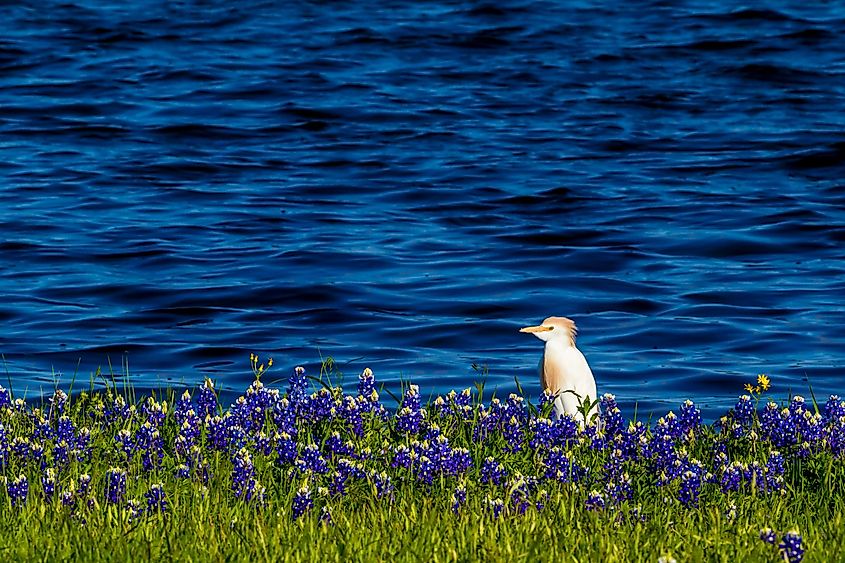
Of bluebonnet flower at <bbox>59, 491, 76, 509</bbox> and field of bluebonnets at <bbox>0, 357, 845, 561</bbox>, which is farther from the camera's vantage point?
bluebonnet flower at <bbox>59, 491, 76, 509</bbox>

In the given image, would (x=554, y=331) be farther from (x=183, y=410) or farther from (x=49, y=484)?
(x=49, y=484)

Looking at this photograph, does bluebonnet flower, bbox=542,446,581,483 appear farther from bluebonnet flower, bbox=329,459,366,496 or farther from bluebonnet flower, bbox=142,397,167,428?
bluebonnet flower, bbox=142,397,167,428

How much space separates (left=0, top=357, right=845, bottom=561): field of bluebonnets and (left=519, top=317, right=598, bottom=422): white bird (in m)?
0.21

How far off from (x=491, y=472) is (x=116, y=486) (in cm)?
167

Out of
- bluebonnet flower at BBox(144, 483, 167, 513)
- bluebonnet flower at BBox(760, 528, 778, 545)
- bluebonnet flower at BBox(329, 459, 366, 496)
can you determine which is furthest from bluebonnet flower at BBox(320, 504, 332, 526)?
bluebonnet flower at BBox(760, 528, 778, 545)

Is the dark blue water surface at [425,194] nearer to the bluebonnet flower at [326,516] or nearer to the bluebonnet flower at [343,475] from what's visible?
the bluebonnet flower at [343,475]

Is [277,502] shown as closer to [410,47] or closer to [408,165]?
[408,165]

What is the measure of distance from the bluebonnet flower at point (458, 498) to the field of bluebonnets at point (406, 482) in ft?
0.03

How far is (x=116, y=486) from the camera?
270 inches

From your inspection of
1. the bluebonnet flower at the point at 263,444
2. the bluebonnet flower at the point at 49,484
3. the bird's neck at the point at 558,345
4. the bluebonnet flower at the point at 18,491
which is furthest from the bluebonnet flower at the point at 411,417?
the bluebonnet flower at the point at 18,491

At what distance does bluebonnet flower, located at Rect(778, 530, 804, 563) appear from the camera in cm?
551

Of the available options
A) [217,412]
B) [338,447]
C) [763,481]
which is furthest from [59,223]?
[763,481]

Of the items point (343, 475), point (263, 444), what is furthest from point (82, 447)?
point (343, 475)

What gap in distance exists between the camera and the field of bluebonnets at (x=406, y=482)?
20.0 feet
